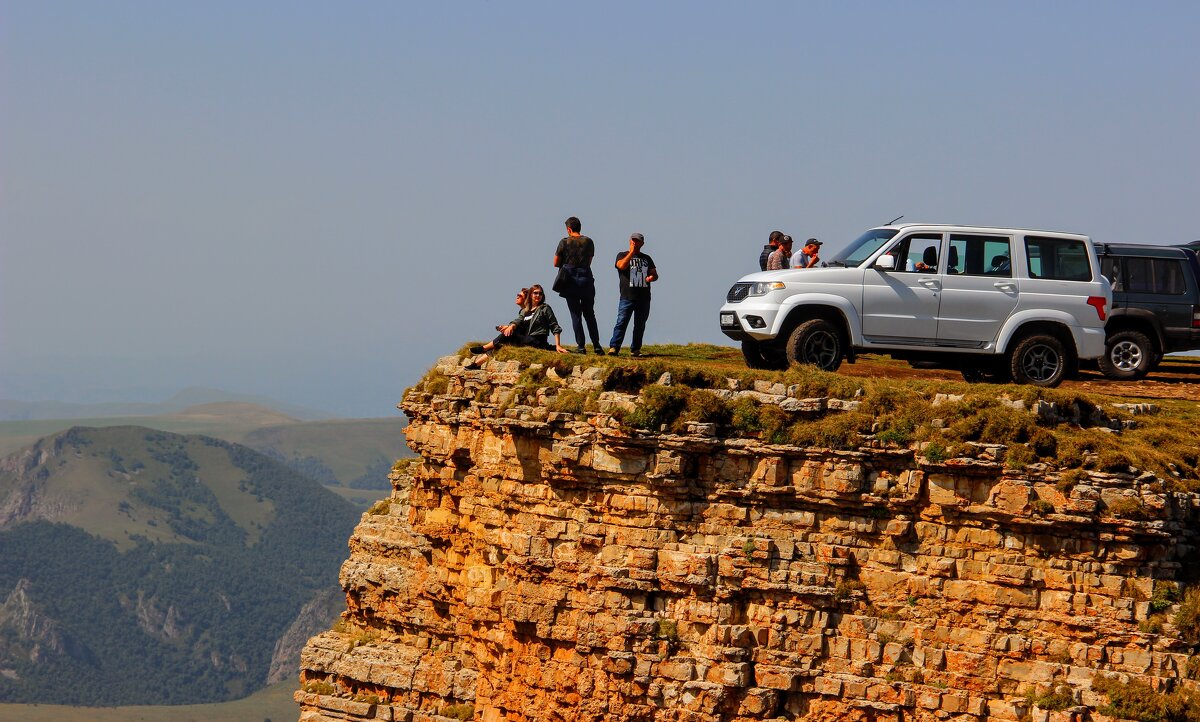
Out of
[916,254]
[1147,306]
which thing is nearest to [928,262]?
[916,254]

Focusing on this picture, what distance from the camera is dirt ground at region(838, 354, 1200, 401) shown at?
1199 inches

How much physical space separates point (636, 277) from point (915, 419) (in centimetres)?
843

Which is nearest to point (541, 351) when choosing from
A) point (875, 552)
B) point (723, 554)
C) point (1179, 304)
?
point (723, 554)

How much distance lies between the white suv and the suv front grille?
0.62 meters

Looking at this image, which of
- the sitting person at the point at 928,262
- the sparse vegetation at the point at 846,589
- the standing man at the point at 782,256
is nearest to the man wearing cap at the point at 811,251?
the standing man at the point at 782,256

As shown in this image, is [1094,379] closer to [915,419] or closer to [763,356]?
[763,356]

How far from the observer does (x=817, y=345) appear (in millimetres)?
26578

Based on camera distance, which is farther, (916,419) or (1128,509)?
(916,419)

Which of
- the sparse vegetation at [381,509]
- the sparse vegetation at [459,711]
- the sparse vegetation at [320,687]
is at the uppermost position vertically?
the sparse vegetation at [381,509]

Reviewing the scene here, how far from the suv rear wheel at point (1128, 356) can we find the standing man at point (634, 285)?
411 inches

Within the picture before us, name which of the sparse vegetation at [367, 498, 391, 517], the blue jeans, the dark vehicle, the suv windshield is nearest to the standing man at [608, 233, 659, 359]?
the blue jeans

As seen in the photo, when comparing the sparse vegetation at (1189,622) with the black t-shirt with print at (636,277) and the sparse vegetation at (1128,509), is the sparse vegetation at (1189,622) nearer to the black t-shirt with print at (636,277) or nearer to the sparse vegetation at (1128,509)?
the sparse vegetation at (1128,509)

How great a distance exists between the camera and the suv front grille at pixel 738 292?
2741 centimetres

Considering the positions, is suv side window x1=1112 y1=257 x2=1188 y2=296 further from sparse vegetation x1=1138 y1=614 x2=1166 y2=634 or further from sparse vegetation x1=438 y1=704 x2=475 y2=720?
sparse vegetation x1=438 y1=704 x2=475 y2=720
